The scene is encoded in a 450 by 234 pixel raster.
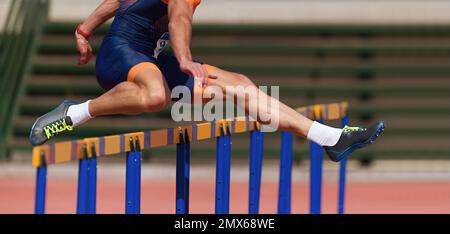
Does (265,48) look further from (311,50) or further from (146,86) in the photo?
(146,86)

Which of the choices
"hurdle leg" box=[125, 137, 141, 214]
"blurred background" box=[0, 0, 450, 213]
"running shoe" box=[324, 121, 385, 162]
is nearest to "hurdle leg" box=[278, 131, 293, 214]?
"running shoe" box=[324, 121, 385, 162]

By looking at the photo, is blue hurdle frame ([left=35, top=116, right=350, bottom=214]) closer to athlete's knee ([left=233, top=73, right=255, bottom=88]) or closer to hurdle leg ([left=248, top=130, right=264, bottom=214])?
hurdle leg ([left=248, top=130, right=264, bottom=214])

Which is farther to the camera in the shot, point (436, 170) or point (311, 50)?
point (311, 50)

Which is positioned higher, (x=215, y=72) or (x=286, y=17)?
(x=286, y=17)

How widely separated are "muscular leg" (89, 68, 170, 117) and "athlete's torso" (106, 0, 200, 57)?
30 cm

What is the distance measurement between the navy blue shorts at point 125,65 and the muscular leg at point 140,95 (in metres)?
0.09

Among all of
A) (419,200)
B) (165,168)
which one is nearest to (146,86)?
(419,200)

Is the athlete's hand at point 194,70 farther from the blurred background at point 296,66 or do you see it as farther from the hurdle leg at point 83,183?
the blurred background at point 296,66

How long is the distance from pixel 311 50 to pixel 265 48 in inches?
24.1

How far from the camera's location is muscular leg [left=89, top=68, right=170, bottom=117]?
6301 millimetres

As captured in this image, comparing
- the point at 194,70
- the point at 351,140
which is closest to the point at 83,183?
the point at 194,70

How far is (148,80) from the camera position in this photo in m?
6.32

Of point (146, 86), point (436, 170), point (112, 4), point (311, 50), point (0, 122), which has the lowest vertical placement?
point (146, 86)

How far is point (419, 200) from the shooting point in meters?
11.9
